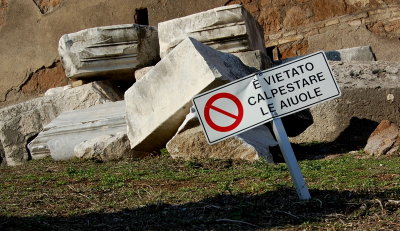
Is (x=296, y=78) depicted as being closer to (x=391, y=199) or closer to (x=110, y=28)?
(x=391, y=199)

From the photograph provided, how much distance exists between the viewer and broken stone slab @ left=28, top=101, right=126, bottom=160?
21.3ft

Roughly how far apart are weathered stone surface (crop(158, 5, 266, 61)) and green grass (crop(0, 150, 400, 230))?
156 cm

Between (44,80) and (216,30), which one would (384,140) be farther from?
(44,80)

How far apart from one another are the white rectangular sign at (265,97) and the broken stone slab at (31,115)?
3.75 meters

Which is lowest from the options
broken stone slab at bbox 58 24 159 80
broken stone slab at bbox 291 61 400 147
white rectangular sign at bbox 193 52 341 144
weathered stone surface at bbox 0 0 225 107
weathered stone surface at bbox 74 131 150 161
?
broken stone slab at bbox 291 61 400 147

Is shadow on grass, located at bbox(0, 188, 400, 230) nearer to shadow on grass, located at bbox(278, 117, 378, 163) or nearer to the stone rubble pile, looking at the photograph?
the stone rubble pile

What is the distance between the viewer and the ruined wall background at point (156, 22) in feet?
28.4

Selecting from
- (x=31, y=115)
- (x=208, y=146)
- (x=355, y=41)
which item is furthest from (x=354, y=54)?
(x=31, y=115)

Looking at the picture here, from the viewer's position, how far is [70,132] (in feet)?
21.7

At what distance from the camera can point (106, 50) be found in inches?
287

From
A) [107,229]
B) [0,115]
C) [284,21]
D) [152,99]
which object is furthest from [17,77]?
[107,229]

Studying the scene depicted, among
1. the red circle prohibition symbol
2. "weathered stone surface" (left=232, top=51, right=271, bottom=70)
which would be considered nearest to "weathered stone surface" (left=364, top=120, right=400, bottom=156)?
"weathered stone surface" (left=232, top=51, right=271, bottom=70)

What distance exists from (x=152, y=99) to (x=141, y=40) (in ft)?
5.44

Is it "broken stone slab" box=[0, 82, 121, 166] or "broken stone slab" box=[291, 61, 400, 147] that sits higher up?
"broken stone slab" box=[0, 82, 121, 166]
